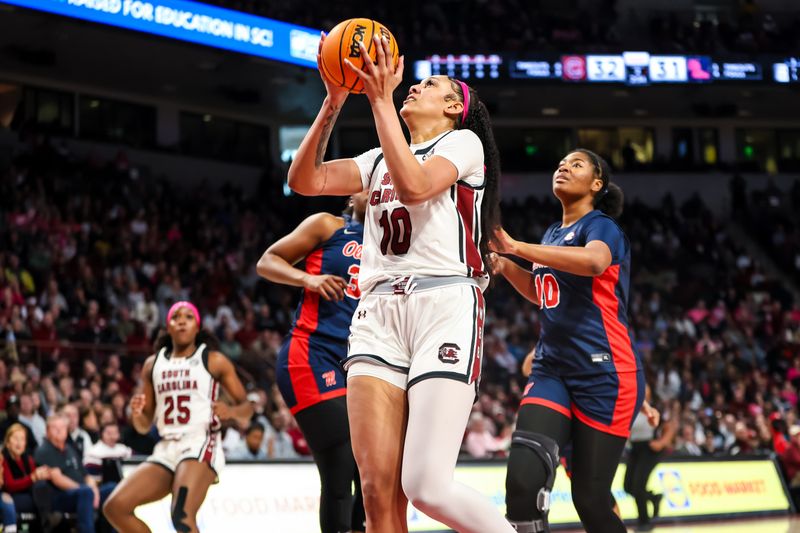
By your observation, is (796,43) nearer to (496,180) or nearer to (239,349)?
(239,349)

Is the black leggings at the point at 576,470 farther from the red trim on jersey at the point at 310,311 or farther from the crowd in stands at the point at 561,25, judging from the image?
the crowd in stands at the point at 561,25

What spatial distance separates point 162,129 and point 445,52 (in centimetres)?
689

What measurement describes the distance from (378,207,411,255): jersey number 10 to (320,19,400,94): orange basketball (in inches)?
19.8

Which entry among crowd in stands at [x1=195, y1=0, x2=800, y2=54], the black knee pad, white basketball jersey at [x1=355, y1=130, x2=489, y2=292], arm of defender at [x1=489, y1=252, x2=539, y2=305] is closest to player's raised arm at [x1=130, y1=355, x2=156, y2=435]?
the black knee pad

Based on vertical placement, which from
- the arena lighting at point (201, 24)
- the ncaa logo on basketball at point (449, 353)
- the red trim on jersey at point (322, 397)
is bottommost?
the red trim on jersey at point (322, 397)

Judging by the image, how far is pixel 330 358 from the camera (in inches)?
229

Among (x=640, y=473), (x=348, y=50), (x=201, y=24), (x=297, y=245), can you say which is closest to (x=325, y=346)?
(x=297, y=245)

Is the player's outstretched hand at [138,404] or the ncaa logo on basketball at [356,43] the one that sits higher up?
the ncaa logo on basketball at [356,43]

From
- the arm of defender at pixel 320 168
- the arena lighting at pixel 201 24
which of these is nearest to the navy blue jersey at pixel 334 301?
the arm of defender at pixel 320 168

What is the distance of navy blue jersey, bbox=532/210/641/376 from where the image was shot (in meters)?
5.27

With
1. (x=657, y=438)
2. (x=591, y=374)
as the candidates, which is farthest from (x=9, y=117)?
(x=591, y=374)

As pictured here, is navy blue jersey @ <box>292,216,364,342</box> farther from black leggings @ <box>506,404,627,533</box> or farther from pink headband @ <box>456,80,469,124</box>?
pink headband @ <box>456,80,469,124</box>

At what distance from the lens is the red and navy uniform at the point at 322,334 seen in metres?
5.73

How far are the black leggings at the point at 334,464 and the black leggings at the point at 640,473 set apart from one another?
271 inches
